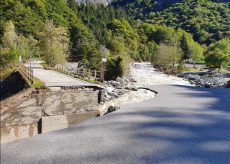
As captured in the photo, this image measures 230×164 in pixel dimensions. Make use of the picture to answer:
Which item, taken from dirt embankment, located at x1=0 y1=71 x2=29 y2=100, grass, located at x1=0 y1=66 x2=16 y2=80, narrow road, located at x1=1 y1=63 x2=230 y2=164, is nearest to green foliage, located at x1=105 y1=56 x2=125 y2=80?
grass, located at x1=0 y1=66 x2=16 y2=80

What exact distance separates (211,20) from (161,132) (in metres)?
136

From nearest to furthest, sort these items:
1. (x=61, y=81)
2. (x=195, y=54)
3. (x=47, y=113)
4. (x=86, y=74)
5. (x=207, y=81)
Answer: (x=47, y=113), (x=61, y=81), (x=86, y=74), (x=207, y=81), (x=195, y=54)

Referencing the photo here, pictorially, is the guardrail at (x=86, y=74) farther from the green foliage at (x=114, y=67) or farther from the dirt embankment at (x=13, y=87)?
the dirt embankment at (x=13, y=87)

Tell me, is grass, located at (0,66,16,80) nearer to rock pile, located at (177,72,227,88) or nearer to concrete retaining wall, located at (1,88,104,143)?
concrete retaining wall, located at (1,88,104,143)

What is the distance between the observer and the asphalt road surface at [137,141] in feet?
28.8

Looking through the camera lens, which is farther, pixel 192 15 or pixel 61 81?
pixel 192 15

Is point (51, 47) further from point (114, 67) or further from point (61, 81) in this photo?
point (61, 81)

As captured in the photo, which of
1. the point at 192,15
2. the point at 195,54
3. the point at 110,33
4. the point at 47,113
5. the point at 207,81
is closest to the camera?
the point at 47,113

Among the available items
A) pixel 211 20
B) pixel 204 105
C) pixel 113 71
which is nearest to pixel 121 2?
pixel 211 20

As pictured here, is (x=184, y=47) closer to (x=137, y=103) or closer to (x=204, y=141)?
(x=137, y=103)

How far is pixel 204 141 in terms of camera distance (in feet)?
34.2

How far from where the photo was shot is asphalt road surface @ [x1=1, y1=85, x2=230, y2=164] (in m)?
8.77

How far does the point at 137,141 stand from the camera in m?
10.2

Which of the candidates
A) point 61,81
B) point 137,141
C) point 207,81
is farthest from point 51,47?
point 137,141
